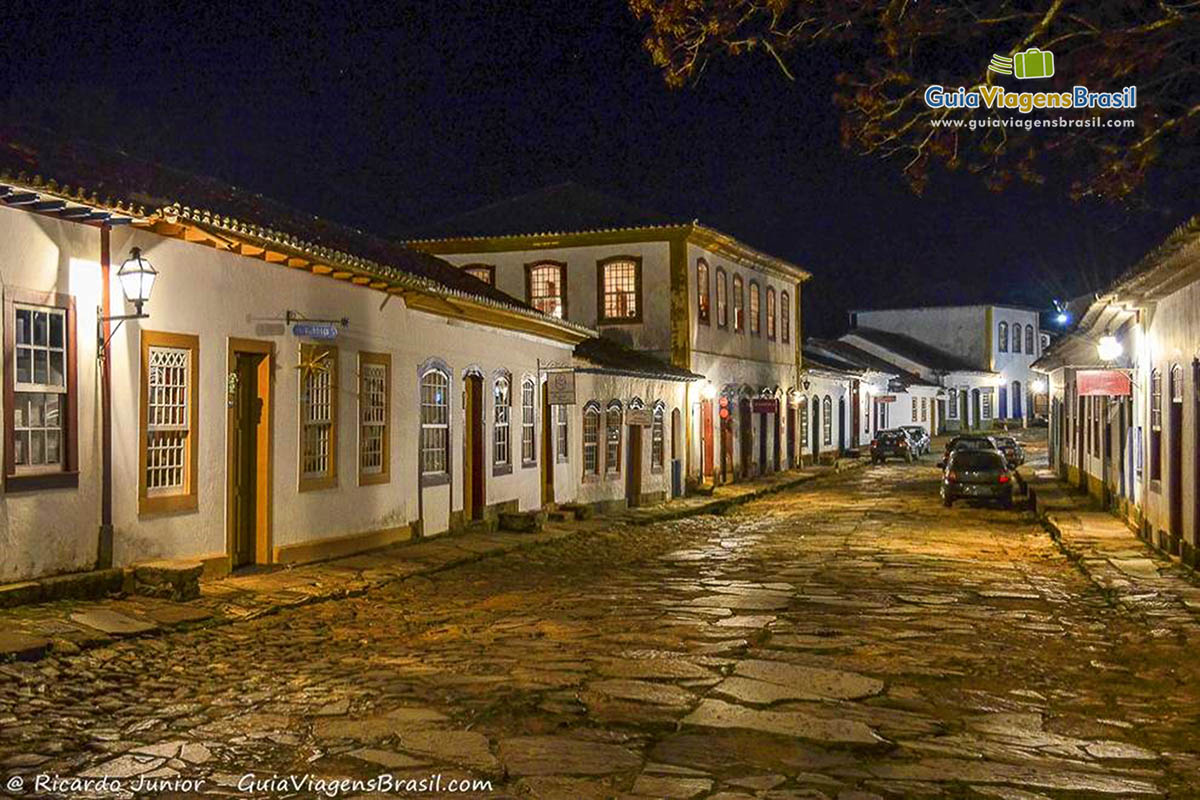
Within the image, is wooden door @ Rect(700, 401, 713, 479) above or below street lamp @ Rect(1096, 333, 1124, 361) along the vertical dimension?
below

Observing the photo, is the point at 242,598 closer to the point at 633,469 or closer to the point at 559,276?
the point at 633,469

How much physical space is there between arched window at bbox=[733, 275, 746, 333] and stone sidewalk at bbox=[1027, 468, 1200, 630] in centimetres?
1305

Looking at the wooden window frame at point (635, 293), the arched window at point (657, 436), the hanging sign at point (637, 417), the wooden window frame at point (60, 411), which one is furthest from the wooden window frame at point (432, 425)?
the wooden window frame at point (635, 293)

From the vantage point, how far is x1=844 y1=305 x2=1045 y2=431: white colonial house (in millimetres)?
74062

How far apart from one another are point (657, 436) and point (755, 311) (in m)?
11.1

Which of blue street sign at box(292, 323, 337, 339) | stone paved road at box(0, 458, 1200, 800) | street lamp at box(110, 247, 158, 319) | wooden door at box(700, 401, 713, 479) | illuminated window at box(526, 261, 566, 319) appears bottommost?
stone paved road at box(0, 458, 1200, 800)

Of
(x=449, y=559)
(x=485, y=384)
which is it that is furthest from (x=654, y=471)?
(x=449, y=559)

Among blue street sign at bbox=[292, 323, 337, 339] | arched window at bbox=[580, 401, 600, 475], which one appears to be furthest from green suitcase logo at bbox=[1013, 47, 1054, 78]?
arched window at bbox=[580, 401, 600, 475]

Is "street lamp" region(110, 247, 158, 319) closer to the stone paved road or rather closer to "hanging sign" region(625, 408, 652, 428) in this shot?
the stone paved road

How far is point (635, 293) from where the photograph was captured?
110 ft

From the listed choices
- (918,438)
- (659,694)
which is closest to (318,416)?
(659,694)

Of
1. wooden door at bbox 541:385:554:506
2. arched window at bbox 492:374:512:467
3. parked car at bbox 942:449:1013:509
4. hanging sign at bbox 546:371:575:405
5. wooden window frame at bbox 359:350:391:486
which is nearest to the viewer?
wooden window frame at bbox 359:350:391:486

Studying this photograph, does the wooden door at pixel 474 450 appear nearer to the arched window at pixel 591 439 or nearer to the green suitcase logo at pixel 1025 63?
the arched window at pixel 591 439

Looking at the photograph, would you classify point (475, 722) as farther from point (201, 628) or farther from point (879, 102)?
point (879, 102)
